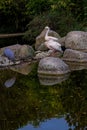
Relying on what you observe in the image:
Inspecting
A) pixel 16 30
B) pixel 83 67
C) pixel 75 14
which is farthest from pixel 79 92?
pixel 16 30

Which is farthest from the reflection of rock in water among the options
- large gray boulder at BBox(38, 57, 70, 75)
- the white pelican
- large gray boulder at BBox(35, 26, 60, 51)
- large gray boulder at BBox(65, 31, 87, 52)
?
large gray boulder at BBox(35, 26, 60, 51)

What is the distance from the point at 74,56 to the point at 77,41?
49.2 inches

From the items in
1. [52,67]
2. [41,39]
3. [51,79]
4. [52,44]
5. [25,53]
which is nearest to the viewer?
[51,79]

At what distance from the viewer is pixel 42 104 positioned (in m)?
9.38

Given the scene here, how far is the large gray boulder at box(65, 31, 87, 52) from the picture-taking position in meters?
16.0

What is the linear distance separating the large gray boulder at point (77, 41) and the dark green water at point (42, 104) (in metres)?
3.63

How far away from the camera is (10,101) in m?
9.73

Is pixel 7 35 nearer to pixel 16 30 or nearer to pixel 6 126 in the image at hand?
pixel 16 30

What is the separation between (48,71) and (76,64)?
6.73 feet

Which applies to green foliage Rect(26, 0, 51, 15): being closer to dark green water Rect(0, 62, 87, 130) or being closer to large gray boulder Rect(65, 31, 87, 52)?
large gray boulder Rect(65, 31, 87, 52)

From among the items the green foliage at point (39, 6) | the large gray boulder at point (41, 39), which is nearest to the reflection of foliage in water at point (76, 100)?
the large gray boulder at point (41, 39)

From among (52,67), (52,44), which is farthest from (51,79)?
(52,44)

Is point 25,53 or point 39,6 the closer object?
point 25,53

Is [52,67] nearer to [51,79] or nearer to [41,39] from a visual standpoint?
[51,79]
